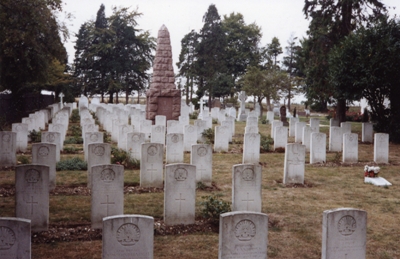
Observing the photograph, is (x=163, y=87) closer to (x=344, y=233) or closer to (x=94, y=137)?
(x=94, y=137)

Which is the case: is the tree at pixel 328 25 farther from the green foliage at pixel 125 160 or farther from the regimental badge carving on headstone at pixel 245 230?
the regimental badge carving on headstone at pixel 245 230

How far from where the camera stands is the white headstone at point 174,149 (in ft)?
43.2

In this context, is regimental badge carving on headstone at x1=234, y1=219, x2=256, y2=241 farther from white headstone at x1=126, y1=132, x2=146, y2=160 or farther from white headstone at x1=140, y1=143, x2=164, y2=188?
white headstone at x1=126, y1=132, x2=146, y2=160

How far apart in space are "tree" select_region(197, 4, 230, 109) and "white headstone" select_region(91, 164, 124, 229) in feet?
143

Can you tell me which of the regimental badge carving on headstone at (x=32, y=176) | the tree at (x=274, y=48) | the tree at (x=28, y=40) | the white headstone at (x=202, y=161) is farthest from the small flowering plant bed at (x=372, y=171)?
the tree at (x=274, y=48)

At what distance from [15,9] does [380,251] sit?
15.8 meters

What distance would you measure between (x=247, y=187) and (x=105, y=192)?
8.71 feet

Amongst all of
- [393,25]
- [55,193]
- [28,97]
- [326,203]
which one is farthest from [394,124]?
[28,97]

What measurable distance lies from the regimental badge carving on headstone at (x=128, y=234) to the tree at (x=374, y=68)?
16280 millimetres

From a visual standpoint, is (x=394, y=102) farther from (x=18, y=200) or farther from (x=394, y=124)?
(x=18, y=200)

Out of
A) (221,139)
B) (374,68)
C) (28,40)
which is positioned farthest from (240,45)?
(221,139)

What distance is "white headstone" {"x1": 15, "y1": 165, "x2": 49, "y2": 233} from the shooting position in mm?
7250

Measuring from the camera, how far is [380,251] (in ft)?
22.0

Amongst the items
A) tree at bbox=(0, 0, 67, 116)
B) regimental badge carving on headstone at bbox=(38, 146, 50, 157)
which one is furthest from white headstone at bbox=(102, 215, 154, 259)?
tree at bbox=(0, 0, 67, 116)
